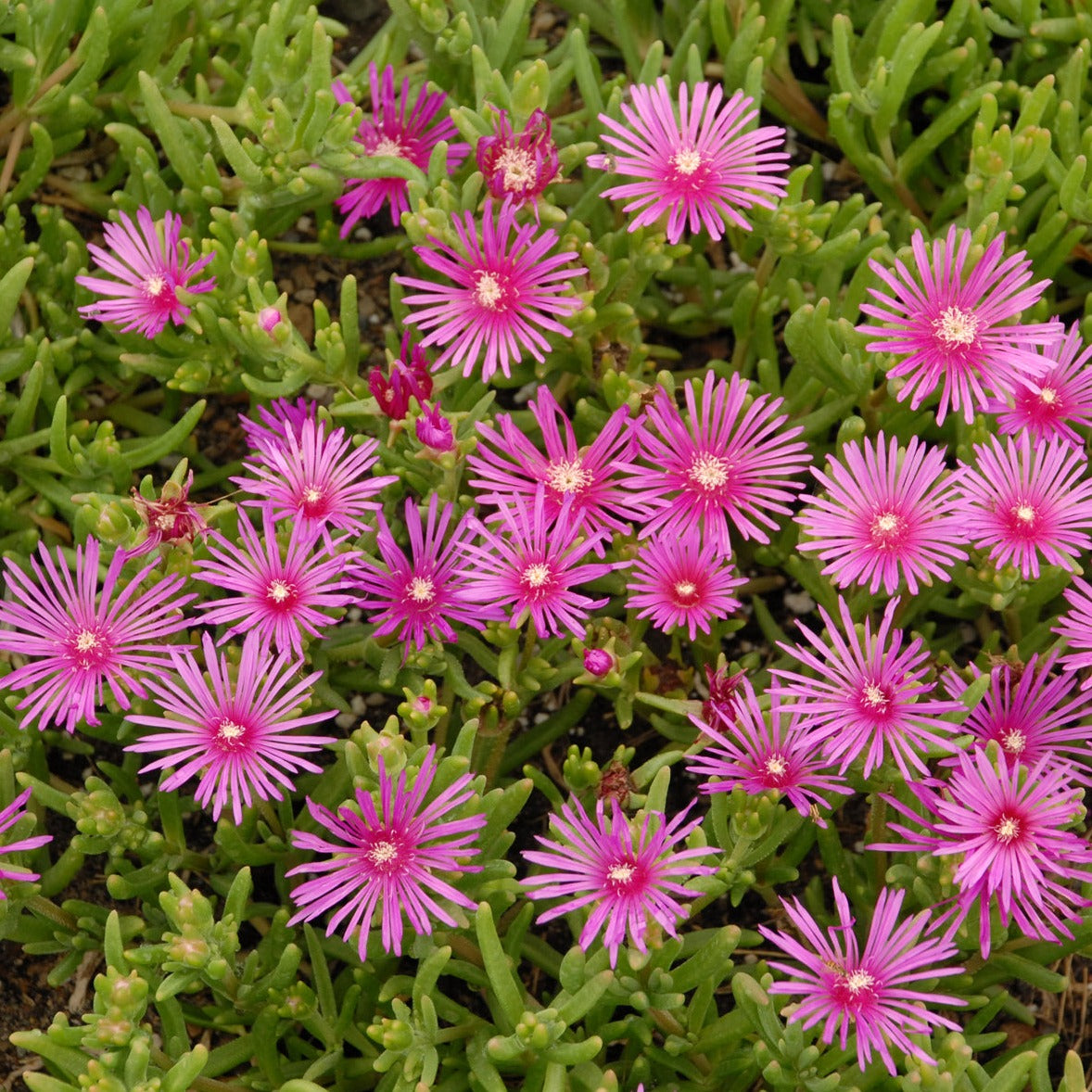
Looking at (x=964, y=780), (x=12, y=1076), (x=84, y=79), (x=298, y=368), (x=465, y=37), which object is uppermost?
(x=465, y=37)

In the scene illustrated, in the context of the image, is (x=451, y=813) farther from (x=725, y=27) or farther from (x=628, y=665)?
(x=725, y=27)

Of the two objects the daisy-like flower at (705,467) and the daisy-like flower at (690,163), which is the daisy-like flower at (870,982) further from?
the daisy-like flower at (690,163)

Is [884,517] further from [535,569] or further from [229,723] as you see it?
[229,723]

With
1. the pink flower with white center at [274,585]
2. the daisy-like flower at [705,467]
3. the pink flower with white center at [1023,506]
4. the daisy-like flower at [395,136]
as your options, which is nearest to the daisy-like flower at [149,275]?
the daisy-like flower at [395,136]

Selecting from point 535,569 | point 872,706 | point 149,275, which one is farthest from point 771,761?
point 149,275

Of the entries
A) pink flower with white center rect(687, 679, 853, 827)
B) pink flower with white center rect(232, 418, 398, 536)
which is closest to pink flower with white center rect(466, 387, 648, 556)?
pink flower with white center rect(232, 418, 398, 536)

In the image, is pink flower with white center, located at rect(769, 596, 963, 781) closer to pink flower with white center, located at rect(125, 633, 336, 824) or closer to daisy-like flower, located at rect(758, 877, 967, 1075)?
daisy-like flower, located at rect(758, 877, 967, 1075)

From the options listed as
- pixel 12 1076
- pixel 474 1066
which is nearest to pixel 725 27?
pixel 474 1066
